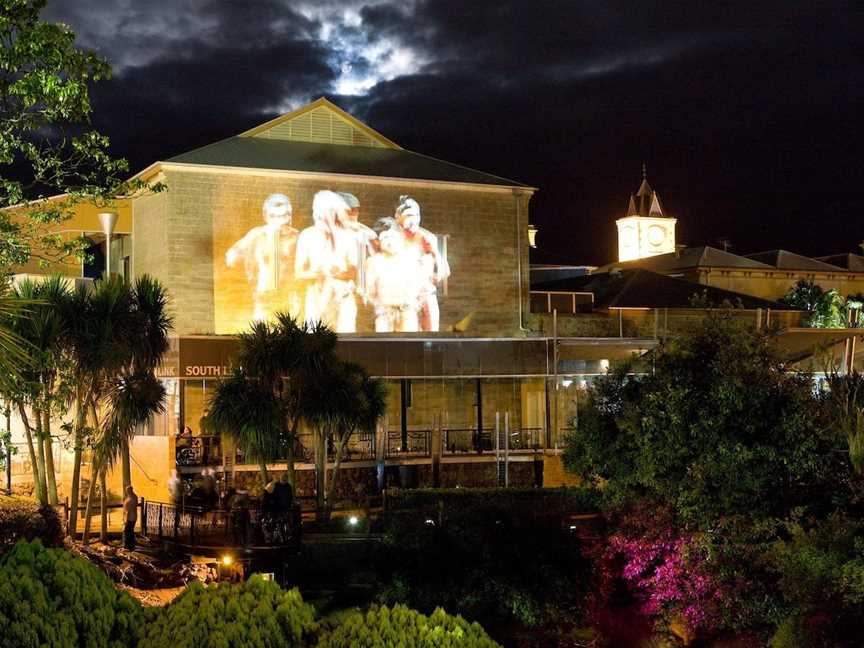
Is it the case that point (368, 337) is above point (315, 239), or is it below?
below

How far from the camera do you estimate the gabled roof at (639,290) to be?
42188mm

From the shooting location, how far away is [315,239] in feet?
125

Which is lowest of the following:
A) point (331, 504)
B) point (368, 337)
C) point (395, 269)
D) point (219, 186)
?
point (331, 504)

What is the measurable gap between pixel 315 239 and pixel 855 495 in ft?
81.5

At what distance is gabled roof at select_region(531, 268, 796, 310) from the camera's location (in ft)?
138

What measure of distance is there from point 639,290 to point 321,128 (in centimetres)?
1343

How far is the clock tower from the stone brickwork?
92107 mm

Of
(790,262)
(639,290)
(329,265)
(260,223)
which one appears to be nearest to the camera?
(260,223)

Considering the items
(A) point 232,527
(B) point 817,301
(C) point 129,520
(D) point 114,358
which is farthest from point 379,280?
(B) point 817,301

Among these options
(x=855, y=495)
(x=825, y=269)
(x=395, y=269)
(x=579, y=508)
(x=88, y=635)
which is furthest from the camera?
(x=825, y=269)

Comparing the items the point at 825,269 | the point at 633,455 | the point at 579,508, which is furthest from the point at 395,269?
the point at 825,269

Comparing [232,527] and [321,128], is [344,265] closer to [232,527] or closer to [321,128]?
[321,128]

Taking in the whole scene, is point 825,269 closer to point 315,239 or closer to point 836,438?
point 315,239

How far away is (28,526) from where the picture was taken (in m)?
15.5
